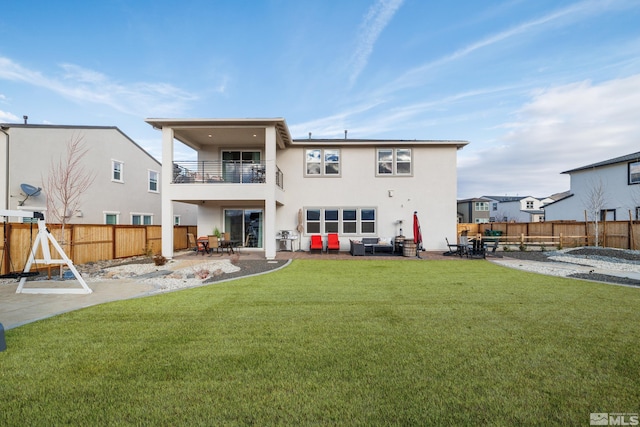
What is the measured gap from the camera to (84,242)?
471 inches

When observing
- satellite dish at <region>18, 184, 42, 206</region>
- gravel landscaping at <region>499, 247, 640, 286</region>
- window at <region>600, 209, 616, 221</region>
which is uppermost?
satellite dish at <region>18, 184, 42, 206</region>

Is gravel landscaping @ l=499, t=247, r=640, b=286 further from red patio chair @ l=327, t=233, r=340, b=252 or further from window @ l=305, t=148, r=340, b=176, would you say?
window @ l=305, t=148, r=340, b=176

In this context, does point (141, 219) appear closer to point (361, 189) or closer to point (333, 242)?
point (333, 242)

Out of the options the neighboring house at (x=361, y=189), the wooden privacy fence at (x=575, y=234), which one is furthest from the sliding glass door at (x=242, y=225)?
the wooden privacy fence at (x=575, y=234)

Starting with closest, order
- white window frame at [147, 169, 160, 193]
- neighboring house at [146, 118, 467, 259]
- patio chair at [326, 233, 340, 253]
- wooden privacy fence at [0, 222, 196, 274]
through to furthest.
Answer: wooden privacy fence at [0, 222, 196, 274]
patio chair at [326, 233, 340, 253]
neighboring house at [146, 118, 467, 259]
white window frame at [147, 169, 160, 193]

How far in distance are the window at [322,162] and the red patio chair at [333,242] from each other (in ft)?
11.2

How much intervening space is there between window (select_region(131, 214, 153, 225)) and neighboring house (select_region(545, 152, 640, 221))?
32373mm

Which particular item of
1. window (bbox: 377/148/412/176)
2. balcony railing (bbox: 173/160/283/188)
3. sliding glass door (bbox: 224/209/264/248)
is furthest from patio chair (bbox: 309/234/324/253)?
window (bbox: 377/148/412/176)

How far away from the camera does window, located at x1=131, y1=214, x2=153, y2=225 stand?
837 inches

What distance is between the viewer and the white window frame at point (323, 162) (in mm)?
16359

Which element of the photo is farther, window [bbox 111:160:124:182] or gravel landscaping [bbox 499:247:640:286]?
window [bbox 111:160:124:182]

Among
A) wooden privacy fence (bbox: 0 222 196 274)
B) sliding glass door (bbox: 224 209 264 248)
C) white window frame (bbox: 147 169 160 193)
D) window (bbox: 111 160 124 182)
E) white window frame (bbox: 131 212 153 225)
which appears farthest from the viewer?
white window frame (bbox: 147 169 160 193)

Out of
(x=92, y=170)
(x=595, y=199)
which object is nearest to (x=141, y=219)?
(x=92, y=170)

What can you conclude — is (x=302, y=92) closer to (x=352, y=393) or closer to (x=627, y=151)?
(x=352, y=393)
